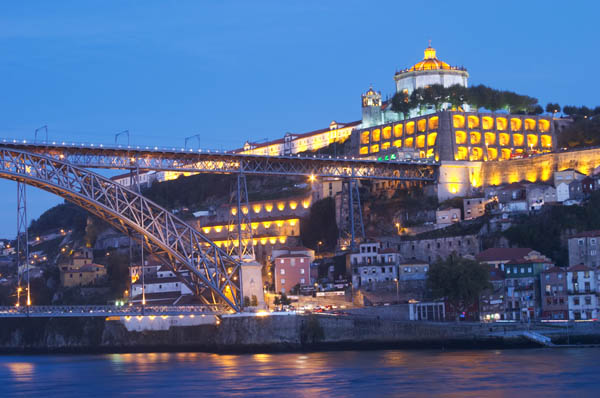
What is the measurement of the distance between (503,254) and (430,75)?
34.0 m

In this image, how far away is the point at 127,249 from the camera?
85375 mm

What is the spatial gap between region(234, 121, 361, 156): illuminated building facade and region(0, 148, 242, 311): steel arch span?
46.4 meters

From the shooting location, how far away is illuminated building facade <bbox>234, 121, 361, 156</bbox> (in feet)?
332

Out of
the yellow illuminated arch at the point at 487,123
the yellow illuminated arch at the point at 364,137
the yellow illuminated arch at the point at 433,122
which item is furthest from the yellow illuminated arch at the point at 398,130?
the yellow illuminated arch at the point at 487,123

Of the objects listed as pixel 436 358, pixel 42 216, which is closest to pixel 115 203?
pixel 436 358

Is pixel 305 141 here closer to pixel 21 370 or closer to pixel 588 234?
pixel 588 234

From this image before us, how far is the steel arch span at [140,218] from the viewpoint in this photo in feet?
154

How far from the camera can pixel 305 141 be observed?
344 ft

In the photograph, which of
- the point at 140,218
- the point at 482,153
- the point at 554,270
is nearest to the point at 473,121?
the point at 482,153

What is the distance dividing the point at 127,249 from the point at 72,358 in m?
29.7

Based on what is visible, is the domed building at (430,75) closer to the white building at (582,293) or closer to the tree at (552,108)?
the tree at (552,108)

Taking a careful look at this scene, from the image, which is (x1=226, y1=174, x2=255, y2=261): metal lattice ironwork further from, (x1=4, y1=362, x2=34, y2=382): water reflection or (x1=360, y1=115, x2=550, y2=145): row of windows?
(x1=360, y1=115, x2=550, y2=145): row of windows

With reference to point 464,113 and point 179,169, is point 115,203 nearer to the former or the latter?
point 179,169

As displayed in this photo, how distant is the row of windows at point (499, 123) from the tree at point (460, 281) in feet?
Answer: 91.8
